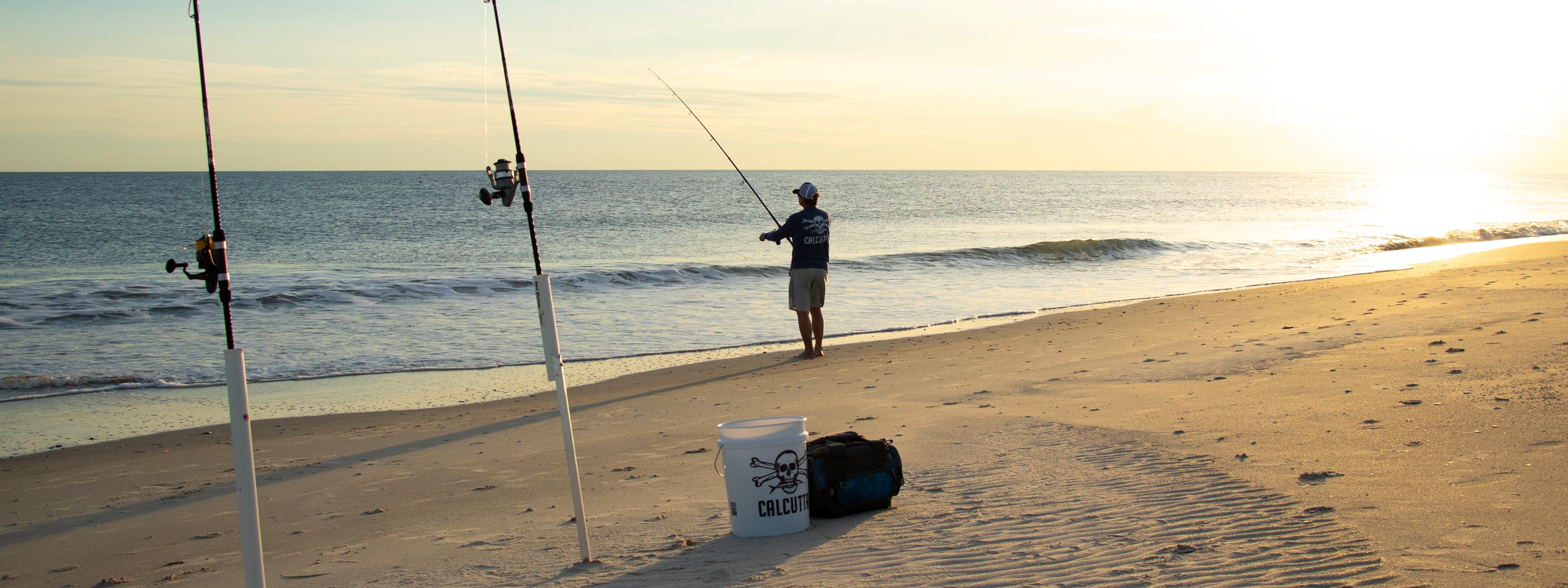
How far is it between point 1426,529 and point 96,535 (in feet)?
17.8

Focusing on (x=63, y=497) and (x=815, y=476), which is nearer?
(x=815, y=476)

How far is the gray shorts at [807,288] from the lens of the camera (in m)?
8.69

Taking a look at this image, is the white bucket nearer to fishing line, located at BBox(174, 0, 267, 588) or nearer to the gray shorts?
fishing line, located at BBox(174, 0, 267, 588)

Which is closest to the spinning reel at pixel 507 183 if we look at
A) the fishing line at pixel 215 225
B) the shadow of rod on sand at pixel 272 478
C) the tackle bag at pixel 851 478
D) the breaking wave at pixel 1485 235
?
the fishing line at pixel 215 225

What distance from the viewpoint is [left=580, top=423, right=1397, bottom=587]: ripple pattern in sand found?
2998 mm

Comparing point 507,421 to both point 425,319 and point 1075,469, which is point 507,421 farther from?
point 425,319

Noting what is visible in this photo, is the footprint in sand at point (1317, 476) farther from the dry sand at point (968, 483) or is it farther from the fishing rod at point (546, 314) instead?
the fishing rod at point (546, 314)

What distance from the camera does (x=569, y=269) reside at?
781 inches

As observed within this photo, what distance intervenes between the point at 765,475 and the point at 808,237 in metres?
5.19

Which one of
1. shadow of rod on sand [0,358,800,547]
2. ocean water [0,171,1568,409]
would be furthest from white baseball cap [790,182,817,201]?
ocean water [0,171,1568,409]

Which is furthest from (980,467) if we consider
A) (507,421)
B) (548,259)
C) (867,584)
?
(548,259)

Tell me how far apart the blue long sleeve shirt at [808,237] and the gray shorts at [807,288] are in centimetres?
5

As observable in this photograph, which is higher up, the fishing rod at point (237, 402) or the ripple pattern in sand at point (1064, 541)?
the fishing rod at point (237, 402)

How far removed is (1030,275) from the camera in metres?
18.4
